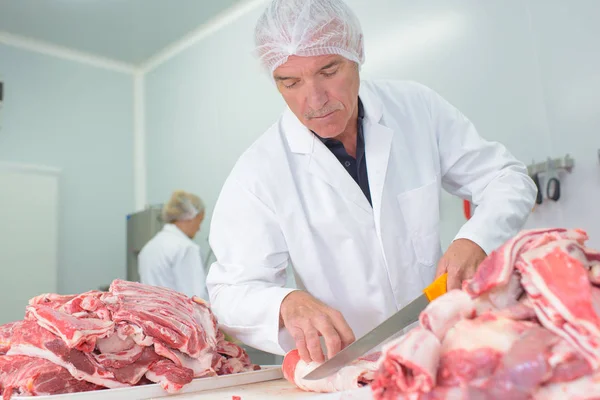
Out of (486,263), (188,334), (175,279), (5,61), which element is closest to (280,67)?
(188,334)

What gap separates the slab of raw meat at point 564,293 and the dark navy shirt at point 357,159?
1.05 m

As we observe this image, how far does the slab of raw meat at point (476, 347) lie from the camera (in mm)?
866

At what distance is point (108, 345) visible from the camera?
64.0 inches

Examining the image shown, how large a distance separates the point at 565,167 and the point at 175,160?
4.13 metres

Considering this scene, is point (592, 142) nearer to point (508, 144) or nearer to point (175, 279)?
point (508, 144)

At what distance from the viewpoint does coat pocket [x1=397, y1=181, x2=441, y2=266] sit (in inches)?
77.8

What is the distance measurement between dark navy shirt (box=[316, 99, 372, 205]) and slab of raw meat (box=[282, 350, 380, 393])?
0.70 meters

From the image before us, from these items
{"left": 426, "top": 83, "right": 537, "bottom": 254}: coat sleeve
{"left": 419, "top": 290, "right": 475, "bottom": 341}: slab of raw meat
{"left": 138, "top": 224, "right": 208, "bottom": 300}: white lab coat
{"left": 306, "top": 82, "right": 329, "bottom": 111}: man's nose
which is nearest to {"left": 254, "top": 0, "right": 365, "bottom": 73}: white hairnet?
{"left": 306, "top": 82, "right": 329, "bottom": 111}: man's nose

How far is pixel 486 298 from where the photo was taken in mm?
999

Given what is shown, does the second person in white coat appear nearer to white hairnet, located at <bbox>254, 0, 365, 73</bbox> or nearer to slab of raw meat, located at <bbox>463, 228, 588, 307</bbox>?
white hairnet, located at <bbox>254, 0, 365, 73</bbox>

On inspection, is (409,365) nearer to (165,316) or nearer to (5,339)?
(165,316)

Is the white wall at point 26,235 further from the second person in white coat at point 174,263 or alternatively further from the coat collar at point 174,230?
the coat collar at point 174,230

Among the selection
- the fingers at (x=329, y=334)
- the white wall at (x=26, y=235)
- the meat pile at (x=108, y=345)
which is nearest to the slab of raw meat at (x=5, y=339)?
the meat pile at (x=108, y=345)

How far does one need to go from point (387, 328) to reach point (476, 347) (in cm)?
43
